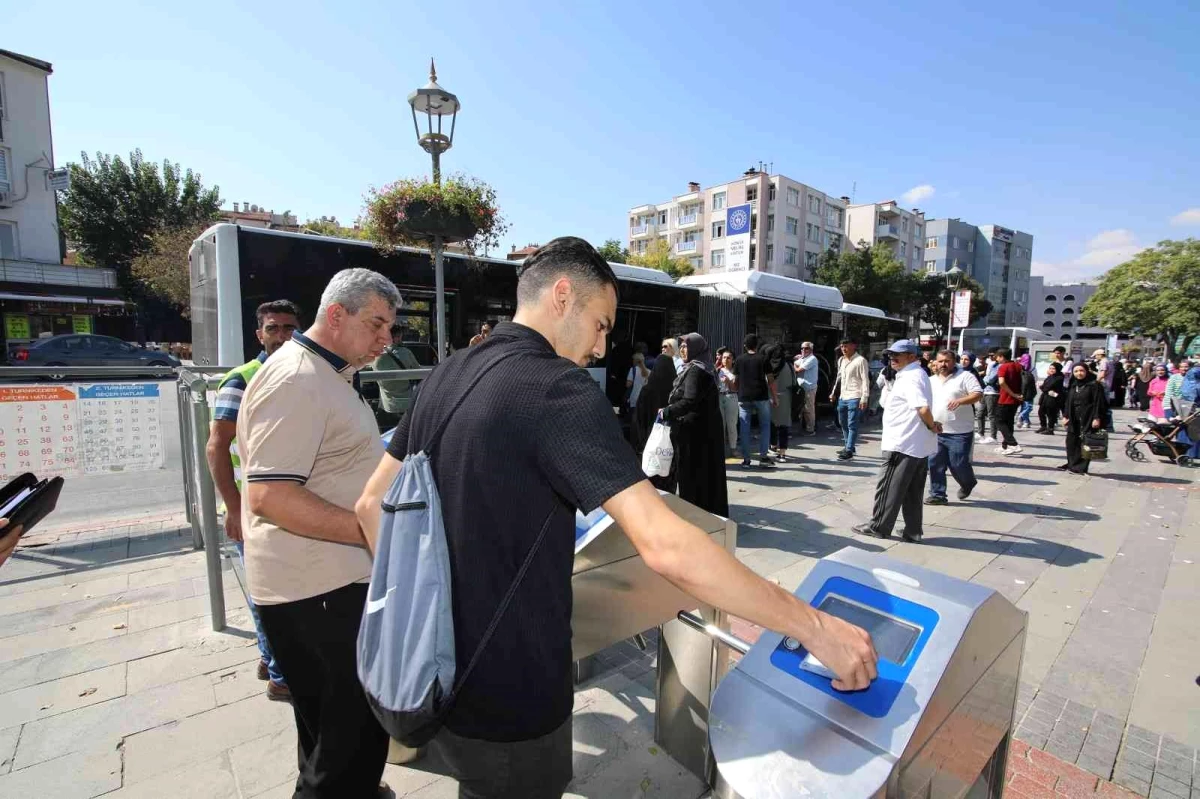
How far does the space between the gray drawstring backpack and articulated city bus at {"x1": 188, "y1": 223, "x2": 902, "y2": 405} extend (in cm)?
539

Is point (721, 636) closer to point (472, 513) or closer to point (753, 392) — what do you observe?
point (472, 513)

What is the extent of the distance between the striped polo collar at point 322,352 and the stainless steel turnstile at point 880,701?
5.11 ft

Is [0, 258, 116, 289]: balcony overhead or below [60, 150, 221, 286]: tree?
below

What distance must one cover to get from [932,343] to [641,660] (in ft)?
24.9

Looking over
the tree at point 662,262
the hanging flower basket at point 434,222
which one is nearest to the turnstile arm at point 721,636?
the hanging flower basket at point 434,222

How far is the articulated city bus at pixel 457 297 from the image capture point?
6621 millimetres

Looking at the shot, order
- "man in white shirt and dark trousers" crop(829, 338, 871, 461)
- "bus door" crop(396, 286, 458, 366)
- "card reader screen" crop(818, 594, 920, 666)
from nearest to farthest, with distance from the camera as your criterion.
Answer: "card reader screen" crop(818, 594, 920, 666)
"bus door" crop(396, 286, 458, 366)
"man in white shirt and dark trousers" crop(829, 338, 871, 461)

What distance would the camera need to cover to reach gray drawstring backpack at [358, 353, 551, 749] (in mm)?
1068

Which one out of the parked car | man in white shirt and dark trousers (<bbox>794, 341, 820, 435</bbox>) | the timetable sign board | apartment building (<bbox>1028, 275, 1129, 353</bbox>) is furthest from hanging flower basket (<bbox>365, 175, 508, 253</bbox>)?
apartment building (<bbox>1028, 275, 1129, 353</bbox>)

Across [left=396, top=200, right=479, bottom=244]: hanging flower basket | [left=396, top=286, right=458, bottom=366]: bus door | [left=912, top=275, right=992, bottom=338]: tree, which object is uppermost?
[left=912, top=275, right=992, bottom=338]: tree

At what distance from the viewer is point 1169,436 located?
Result: 9336 millimetres

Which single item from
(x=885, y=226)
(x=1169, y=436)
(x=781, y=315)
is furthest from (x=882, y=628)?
(x=885, y=226)

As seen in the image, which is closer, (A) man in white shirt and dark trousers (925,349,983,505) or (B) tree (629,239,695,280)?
(A) man in white shirt and dark trousers (925,349,983,505)

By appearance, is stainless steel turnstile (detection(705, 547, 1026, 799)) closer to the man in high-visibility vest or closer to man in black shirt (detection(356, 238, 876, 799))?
man in black shirt (detection(356, 238, 876, 799))
